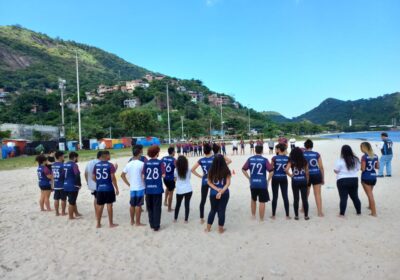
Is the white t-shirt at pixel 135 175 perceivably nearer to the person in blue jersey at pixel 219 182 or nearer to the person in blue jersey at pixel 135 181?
the person in blue jersey at pixel 135 181

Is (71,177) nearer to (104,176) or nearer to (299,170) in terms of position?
(104,176)

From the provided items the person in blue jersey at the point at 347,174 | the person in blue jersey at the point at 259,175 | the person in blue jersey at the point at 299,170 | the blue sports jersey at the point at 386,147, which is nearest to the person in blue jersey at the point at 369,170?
the person in blue jersey at the point at 347,174

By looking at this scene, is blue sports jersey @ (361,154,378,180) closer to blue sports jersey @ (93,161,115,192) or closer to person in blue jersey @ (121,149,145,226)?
person in blue jersey @ (121,149,145,226)

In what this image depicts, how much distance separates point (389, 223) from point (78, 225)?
7.19 metres

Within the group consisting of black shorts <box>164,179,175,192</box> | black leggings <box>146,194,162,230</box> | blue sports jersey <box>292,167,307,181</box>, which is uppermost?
blue sports jersey <box>292,167,307,181</box>

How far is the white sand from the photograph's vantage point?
459cm

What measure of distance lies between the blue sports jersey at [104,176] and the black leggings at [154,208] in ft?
3.03

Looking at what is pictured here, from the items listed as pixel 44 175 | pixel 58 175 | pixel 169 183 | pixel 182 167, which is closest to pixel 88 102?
pixel 44 175

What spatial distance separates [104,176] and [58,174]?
6.43ft

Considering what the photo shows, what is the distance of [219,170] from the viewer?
19.8ft

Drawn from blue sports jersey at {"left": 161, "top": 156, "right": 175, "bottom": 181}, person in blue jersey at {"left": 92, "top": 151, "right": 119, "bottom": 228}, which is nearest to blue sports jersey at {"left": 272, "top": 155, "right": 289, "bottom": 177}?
blue sports jersey at {"left": 161, "top": 156, "right": 175, "bottom": 181}

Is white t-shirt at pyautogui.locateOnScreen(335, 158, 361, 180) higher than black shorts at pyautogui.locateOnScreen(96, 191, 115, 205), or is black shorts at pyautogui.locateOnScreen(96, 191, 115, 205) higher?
white t-shirt at pyautogui.locateOnScreen(335, 158, 361, 180)

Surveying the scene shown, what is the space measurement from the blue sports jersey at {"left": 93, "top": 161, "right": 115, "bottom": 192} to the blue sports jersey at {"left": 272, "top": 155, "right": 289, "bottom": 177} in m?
3.73

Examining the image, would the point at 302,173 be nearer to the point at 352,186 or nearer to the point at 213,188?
the point at 352,186
